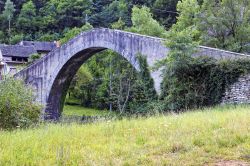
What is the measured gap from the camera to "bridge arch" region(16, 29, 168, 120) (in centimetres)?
2075

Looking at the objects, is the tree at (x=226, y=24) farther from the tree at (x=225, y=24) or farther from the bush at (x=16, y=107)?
the bush at (x=16, y=107)

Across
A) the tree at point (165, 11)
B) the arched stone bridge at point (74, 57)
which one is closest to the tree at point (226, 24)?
the arched stone bridge at point (74, 57)

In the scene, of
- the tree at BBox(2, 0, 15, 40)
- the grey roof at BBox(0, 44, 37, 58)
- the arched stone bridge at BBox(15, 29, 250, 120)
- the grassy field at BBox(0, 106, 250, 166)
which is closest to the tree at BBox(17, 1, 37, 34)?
the tree at BBox(2, 0, 15, 40)

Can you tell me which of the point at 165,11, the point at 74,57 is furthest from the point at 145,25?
the point at 165,11

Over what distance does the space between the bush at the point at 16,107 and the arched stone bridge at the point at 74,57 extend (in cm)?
884

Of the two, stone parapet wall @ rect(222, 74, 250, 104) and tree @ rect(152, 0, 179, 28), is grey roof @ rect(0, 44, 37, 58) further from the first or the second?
stone parapet wall @ rect(222, 74, 250, 104)

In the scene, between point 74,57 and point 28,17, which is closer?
point 74,57

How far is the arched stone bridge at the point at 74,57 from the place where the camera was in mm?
20641

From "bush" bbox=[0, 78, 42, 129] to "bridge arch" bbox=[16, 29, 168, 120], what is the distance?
29.4ft

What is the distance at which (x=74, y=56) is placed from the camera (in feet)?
91.8

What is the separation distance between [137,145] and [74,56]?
2313 centimetres

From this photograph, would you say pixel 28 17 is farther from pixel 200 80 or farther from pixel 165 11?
pixel 200 80

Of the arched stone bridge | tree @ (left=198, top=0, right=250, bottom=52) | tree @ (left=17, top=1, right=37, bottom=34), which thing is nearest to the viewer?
the arched stone bridge

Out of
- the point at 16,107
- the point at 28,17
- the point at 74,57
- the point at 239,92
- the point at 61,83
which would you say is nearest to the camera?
the point at 16,107
